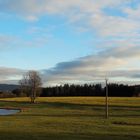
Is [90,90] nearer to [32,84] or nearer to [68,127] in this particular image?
[32,84]

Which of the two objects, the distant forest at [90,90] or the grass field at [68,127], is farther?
the distant forest at [90,90]

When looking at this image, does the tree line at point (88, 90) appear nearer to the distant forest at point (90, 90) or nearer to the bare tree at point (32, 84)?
the distant forest at point (90, 90)

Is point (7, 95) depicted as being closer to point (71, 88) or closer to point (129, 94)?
point (71, 88)

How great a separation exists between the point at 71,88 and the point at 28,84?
69.2m

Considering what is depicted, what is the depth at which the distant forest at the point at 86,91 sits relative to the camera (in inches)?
6789

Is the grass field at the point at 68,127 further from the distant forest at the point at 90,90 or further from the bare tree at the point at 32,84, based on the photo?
the distant forest at the point at 90,90

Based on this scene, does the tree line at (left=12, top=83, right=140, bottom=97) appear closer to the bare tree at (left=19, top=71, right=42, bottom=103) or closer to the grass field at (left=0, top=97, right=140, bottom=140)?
the bare tree at (left=19, top=71, right=42, bottom=103)

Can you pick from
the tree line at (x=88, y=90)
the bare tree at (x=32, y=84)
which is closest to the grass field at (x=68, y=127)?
the bare tree at (x=32, y=84)

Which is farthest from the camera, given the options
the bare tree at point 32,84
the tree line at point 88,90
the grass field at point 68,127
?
the tree line at point 88,90

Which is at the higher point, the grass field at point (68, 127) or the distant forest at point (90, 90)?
the distant forest at point (90, 90)

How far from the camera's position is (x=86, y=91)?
185 m

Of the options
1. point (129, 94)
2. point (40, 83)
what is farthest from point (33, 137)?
point (129, 94)

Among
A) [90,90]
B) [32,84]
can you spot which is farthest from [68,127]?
[90,90]

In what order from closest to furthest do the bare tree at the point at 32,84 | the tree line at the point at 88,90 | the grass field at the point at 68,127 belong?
the grass field at the point at 68,127 < the bare tree at the point at 32,84 < the tree line at the point at 88,90
